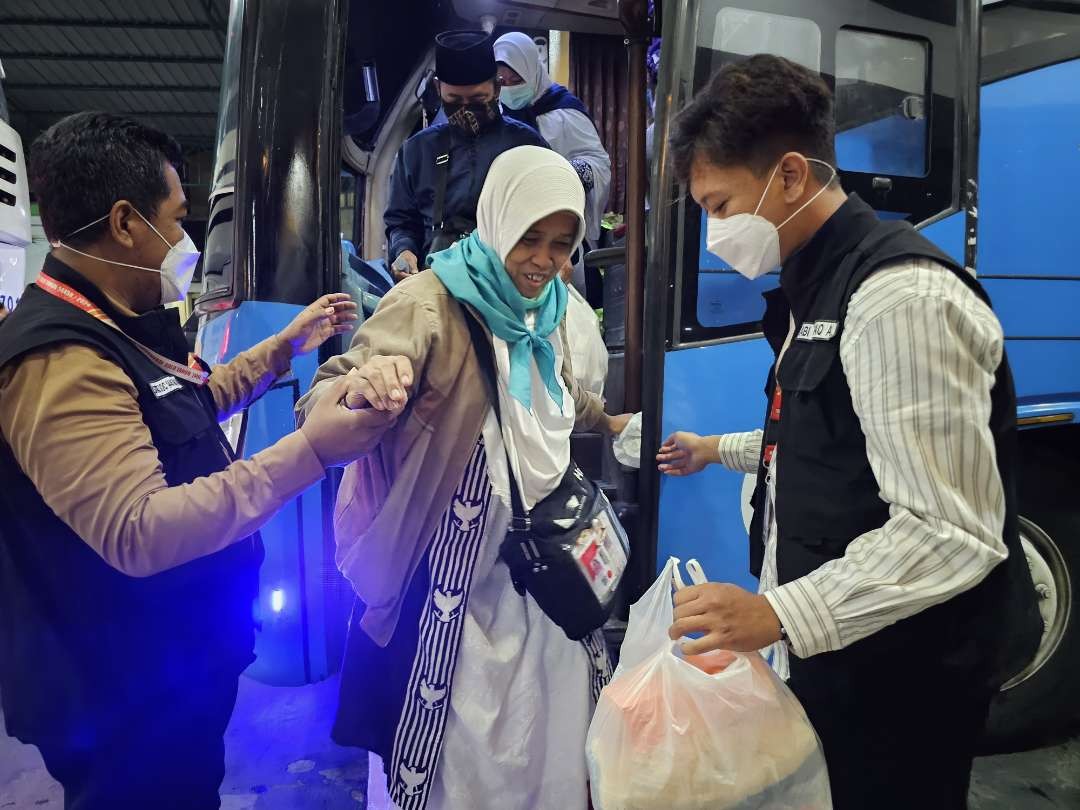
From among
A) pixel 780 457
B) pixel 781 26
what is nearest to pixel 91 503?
pixel 780 457

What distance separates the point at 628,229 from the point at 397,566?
1343mm

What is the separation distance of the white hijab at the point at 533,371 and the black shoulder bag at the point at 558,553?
17 millimetres

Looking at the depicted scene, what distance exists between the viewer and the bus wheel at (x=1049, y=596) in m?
2.17

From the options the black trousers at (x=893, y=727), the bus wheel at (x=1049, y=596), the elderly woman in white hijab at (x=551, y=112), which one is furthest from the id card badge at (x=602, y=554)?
the elderly woman in white hijab at (x=551, y=112)

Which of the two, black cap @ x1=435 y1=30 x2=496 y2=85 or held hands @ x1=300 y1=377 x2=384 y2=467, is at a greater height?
black cap @ x1=435 y1=30 x2=496 y2=85

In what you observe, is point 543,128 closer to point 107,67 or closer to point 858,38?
point 858,38

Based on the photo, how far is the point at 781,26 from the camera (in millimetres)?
2051

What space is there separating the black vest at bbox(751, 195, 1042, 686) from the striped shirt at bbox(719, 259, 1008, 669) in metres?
0.05

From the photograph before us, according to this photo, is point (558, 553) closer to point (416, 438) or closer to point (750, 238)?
point (416, 438)

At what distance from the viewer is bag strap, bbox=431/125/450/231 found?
2773 millimetres

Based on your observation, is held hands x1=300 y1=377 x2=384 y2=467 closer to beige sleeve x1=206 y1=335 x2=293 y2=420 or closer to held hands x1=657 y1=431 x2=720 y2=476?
beige sleeve x1=206 y1=335 x2=293 y2=420

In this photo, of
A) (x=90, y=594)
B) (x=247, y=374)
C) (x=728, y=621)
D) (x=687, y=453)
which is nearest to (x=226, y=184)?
(x=247, y=374)

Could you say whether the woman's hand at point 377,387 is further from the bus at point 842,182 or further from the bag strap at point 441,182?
the bag strap at point 441,182

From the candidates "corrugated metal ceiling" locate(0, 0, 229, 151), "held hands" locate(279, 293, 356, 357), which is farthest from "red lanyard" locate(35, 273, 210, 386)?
"corrugated metal ceiling" locate(0, 0, 229, 151)
